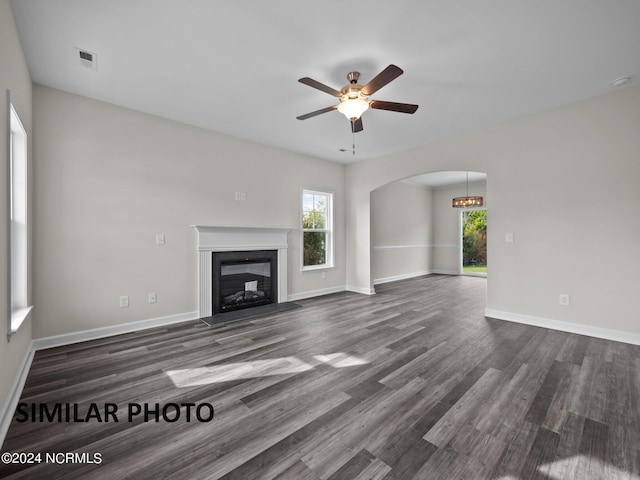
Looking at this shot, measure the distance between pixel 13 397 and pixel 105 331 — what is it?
144 centimetres

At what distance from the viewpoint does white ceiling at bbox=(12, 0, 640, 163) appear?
2096 millimetres

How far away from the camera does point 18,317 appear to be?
7.84 feet

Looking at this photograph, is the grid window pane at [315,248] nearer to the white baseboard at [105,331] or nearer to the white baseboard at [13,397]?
the white baseboard at [105,331]

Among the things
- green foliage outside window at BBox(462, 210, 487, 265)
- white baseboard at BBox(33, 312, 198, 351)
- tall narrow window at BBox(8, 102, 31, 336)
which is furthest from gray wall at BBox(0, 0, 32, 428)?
green foliage outside window at BBox(462, 210, 487, 265)

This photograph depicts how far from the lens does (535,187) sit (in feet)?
12.7

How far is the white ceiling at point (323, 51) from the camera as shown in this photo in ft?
6.88

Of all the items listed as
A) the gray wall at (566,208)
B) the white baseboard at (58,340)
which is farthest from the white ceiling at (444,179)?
the white baseboard at (58,340)

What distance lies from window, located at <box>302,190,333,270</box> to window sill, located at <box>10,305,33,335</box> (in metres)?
3.88

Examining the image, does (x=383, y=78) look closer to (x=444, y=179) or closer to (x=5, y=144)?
(x=5, y=144)

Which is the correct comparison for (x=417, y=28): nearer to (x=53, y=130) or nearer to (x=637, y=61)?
(x=637, y=61)

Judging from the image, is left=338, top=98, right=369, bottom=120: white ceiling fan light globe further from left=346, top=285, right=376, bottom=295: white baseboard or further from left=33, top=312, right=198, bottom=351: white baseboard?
left=346, top=285, right=376, bottom=295: white baseboard

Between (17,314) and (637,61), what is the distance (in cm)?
617

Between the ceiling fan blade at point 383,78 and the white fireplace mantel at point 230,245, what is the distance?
2.87 m

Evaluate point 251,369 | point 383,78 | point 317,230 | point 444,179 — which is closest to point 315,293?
point 317,230
